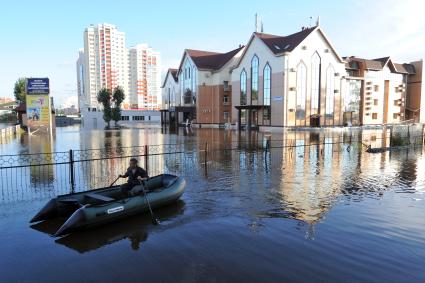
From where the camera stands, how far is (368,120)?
58500mm

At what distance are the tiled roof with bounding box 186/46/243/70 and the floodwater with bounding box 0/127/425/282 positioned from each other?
2072 inches

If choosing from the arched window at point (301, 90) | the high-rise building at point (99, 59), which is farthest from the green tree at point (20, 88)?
the arched window at point (301, 90)

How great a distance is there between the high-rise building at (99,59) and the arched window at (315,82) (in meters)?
95.1

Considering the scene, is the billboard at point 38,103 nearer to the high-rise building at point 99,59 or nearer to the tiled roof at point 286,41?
the tiled roof at point 286,41

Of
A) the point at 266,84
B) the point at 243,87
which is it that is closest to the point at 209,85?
the point at 243,87

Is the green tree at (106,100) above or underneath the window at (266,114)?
above

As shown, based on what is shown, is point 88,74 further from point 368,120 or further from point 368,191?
point 368,191

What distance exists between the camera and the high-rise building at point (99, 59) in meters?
125

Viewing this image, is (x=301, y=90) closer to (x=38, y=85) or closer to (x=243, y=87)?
(x=243, y=87)

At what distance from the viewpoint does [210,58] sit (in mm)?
66188

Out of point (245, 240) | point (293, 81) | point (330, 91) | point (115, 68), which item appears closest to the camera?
point (245, 240)

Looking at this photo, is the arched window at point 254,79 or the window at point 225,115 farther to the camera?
the window at point 225,115

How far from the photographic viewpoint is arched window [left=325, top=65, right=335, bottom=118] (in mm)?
50416

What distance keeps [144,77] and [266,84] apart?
106012 mm
